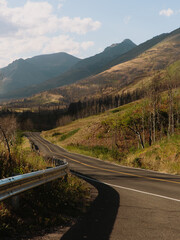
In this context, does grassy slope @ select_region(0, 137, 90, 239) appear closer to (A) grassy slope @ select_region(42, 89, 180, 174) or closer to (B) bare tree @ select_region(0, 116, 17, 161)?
(B) bare tree @ select_region(0, 116, 17, 161)

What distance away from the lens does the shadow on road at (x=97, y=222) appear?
4785mm

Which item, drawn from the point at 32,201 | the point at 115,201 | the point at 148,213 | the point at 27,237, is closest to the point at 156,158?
the point at 115,201

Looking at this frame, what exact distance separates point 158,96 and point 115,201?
2644 centimetres

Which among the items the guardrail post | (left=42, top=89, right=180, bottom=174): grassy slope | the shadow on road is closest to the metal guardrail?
the guardrail post

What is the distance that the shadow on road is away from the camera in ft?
15.7

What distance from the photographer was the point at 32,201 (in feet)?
19.9

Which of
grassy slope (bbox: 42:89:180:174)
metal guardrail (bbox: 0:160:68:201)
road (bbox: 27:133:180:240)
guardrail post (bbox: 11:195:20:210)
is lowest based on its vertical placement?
grassy slope (bbox: 42:89:180:174)

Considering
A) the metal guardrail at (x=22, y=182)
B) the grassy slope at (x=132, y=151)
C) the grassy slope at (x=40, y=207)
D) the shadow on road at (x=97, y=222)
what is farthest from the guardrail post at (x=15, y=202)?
the grassy slope at (x=132, y=151)

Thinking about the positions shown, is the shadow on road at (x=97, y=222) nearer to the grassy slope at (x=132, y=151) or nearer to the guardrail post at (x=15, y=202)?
the guardrail post at (x=15, y=202)

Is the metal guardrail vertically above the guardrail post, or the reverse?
the metal guardrail

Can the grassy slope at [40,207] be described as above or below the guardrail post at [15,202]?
below

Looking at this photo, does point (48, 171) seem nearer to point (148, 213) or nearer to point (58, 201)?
point (58, 201)

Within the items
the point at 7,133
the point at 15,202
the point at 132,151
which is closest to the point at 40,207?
the point at 15,202

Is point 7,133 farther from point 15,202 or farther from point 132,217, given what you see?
point 132,217
